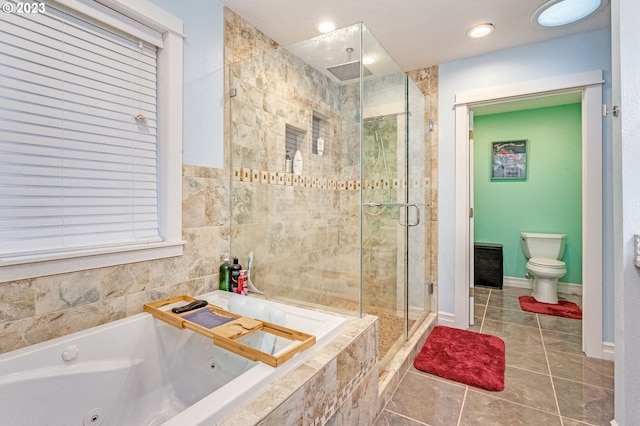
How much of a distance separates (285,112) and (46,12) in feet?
4.53

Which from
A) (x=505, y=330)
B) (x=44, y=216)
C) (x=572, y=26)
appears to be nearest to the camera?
(x=44, y=216)

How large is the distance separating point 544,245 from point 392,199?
2.70 meters

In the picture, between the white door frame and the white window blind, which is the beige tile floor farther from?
the white window blind

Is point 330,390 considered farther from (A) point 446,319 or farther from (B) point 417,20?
(B) point 417,20

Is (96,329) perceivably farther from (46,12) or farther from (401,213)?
(401,213)

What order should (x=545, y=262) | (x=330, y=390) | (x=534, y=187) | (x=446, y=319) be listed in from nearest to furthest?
(x=330, y=390)
(x=446, y=319)
(x=545, y=262)
(x=534, y=187)

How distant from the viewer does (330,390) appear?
1.15 meters

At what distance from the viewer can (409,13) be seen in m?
2.03

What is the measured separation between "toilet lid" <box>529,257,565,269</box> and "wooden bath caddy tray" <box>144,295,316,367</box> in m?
3.36

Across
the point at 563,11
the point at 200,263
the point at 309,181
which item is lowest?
the point at 200,263

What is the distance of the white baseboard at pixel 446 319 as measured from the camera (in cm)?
277

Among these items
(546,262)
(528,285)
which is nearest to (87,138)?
(546,262)

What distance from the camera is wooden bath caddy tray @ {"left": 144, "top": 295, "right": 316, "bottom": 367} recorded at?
3.56ft

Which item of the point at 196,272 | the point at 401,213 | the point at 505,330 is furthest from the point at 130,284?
the point at 505,330
